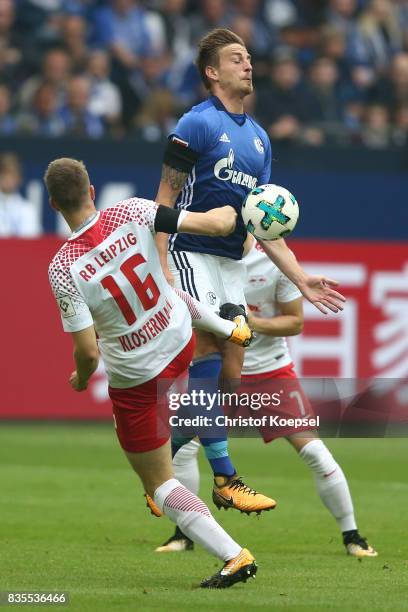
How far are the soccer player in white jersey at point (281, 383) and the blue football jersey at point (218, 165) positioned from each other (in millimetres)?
1018

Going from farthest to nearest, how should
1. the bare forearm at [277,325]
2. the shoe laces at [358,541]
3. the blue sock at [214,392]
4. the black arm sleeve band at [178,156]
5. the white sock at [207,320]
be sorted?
the bare forearm at [277,325] < the shoe laces at [358,541] < the black arm sleeve band at [178,156] < the blue sock at [214,392] < the white sock at [207,320]

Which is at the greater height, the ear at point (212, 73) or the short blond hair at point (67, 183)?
the ear at point (212, 73)

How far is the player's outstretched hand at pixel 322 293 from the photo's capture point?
7625 mm

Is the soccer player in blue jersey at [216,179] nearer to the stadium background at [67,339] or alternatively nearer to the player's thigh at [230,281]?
the player's thigh at [230,281]

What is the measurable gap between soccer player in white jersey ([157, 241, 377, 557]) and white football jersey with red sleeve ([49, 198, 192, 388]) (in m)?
1.84

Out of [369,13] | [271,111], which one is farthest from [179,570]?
[369,13]

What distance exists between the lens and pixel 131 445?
7105mm

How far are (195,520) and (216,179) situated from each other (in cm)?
213

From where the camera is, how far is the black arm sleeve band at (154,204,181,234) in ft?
22.7

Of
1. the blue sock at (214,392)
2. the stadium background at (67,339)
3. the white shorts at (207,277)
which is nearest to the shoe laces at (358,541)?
the blue sock at (214,392)

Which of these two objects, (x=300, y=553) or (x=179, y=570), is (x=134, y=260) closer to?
(x=179, y=570)

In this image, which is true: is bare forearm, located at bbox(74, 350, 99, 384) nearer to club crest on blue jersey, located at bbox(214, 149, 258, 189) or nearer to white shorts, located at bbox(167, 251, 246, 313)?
white shorts, located at bbox(167, 251, 246, 313)

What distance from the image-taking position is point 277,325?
9.23 m

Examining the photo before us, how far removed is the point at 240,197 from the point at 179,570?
2183mm
